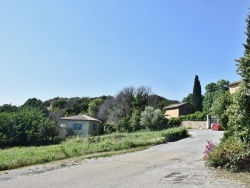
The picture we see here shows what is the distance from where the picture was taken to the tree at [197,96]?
287 ft

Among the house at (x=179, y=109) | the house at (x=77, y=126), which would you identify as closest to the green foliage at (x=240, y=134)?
the house at (x=77, y=126)

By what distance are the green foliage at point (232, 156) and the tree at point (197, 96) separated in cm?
7561

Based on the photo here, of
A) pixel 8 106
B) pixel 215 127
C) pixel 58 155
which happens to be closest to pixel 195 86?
pixel 215 127

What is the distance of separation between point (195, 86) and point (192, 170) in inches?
3064

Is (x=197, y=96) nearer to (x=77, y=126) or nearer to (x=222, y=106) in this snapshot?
(x=77, y=126)

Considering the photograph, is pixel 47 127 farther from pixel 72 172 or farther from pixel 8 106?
pixel 72 172

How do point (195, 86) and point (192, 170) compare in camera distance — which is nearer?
point (192, 170)

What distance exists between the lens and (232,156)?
12406 millimetres

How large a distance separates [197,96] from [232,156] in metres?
77.3

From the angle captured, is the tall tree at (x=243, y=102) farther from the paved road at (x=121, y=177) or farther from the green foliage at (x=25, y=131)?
the green foliage at (x=25, y=131)

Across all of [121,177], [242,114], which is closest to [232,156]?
[242,114]

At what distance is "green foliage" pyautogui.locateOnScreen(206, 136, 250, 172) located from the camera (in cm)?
1193

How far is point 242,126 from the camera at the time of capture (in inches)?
479

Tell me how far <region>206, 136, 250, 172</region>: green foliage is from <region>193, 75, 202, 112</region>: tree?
7561 cm
